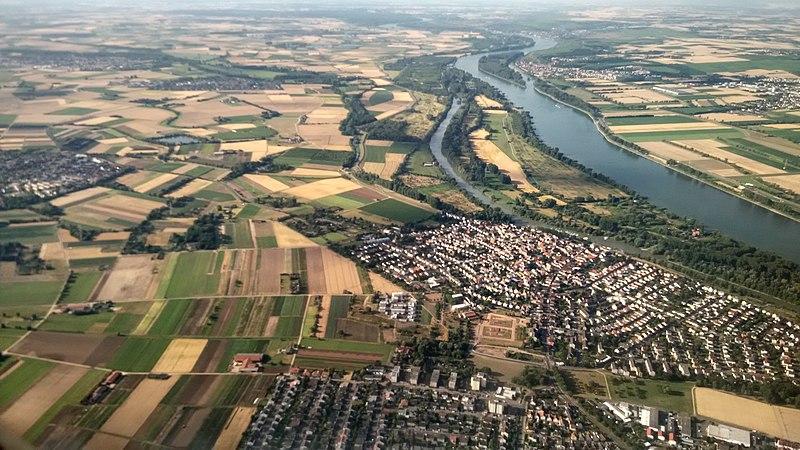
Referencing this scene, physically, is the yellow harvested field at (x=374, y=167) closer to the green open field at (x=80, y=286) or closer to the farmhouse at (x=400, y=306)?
the farmhouse at (x=400, y=306)

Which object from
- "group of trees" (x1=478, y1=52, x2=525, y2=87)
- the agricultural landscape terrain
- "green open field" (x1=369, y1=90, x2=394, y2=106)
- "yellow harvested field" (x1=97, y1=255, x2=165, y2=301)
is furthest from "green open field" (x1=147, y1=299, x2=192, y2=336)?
"group of trees" (x1=478, y1=52, x2=525, y2=87)

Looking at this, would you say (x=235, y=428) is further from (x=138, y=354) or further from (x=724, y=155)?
(x=724, y=155)

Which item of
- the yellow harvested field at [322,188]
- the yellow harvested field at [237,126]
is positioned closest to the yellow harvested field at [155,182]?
the yellow harvested field at [322,188]

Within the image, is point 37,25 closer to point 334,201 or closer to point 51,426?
point 334,201

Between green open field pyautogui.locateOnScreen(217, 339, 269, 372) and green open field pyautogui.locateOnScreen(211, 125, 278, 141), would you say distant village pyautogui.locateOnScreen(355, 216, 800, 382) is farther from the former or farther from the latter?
green open field pyautogui.locateOnScreen(211, 125, 278, 141)

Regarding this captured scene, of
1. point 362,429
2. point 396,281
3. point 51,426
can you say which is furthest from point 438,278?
point 51,426
